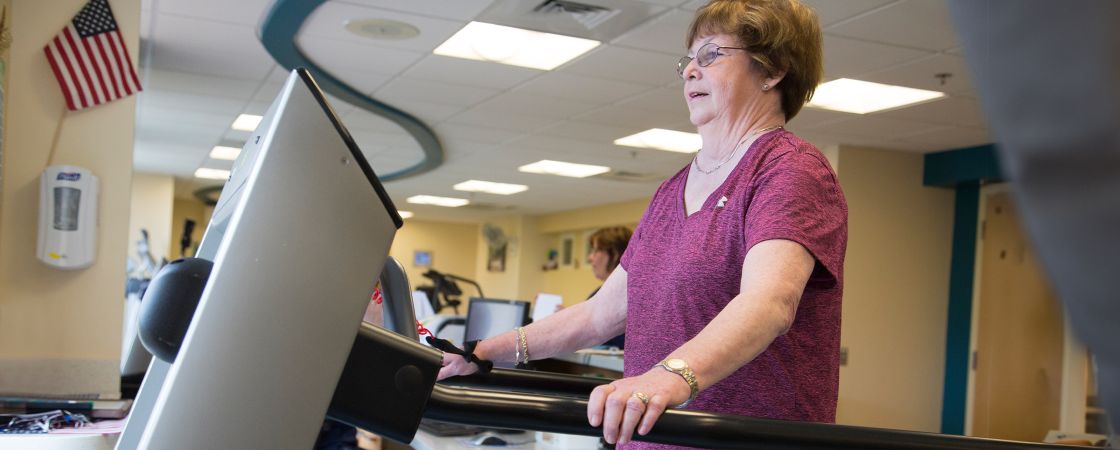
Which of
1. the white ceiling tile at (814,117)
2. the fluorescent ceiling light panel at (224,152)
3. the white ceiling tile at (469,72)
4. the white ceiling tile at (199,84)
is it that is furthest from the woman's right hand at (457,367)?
the fluorescent ceiling light panel at (224,152)

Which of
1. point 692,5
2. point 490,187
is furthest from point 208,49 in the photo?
point 490,187

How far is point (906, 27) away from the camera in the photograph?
A: 15.5 ft

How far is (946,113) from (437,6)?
3645 mm

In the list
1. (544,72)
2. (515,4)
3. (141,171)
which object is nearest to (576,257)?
(141,171)

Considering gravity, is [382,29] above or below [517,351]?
above

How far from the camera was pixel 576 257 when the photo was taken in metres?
16.2

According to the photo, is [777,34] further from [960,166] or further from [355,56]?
[960,166]

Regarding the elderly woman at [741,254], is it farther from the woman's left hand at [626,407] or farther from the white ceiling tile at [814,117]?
the white ceiling tile at [814,117]

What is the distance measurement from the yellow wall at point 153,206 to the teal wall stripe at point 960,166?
9786 mm

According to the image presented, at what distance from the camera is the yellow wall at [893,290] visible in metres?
8.24

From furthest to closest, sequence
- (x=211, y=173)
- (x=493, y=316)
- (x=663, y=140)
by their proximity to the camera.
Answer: (x=211, y=173) < (x=663, y=140) < (x=493, y=316)

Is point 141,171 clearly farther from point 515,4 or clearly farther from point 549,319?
point 549,319

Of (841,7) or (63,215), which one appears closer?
(63,215)

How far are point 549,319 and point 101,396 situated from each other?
9.37 ft
